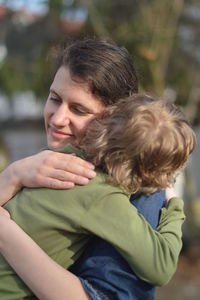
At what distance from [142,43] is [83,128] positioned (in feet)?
19.7

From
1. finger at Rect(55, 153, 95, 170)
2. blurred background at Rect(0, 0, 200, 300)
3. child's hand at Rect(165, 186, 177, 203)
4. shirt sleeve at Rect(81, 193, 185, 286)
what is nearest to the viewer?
shirt sleeve at Rect(81, 193, 185, 286)

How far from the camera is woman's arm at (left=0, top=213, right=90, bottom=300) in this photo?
158cm

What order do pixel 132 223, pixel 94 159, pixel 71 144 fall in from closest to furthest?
1. pixel 132 223
2. pixel 94 159
3. pixel 71 144

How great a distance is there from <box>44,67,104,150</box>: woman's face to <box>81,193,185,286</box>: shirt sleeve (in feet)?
1.23

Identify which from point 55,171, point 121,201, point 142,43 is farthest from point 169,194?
point 142,43

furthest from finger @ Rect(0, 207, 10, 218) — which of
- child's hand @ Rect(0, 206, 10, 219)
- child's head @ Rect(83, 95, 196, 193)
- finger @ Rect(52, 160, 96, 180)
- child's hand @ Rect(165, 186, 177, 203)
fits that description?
child's hand @ Rect(165, 186, 177, 203)

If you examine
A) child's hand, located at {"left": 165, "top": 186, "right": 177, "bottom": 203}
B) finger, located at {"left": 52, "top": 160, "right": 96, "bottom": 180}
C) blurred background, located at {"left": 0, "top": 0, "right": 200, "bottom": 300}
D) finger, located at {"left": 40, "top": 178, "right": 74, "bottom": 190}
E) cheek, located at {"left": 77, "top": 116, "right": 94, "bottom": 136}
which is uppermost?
cheek, located at {"left": 77, "top": 116, "right": 94, "bottom": 136}

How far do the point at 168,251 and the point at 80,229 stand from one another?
265mm

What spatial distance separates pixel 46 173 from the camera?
168 cm

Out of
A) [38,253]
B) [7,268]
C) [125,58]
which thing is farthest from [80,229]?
[125,58]

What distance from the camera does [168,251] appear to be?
159 cm

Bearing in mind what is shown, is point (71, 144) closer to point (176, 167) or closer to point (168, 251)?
point (176, 167)

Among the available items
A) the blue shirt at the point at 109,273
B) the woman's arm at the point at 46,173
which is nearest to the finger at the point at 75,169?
the woman's arm at the point at 46,173

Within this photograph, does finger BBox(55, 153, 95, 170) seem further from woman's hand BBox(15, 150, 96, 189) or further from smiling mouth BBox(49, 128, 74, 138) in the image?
smiling mouth BBox(49, 128, 74, 138)
